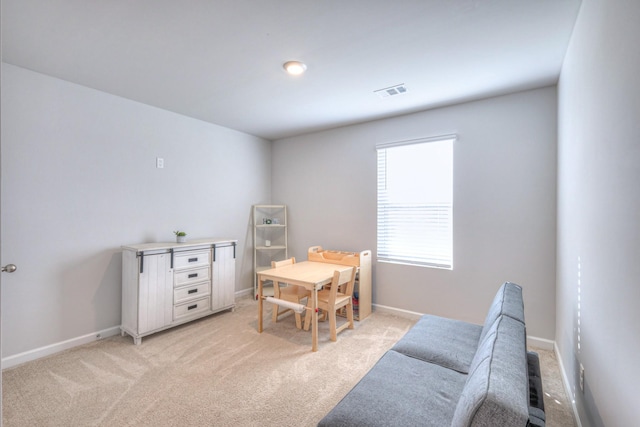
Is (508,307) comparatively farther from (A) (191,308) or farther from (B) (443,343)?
→ (A) (191,308)

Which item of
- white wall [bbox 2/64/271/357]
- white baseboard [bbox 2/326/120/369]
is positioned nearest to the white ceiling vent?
white wall [bbox 2/64/271/357]

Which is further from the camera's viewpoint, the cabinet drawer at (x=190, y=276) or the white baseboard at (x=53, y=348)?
the cabinet drawer at (x=190, y=276)

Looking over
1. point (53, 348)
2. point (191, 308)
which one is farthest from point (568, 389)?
point (53, 348)

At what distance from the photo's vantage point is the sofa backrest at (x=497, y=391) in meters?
0.91

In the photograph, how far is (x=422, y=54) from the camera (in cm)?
237

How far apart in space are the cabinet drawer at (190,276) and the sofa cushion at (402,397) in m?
2.47

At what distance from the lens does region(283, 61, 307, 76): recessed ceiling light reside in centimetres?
251

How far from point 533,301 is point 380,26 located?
9.45 feet

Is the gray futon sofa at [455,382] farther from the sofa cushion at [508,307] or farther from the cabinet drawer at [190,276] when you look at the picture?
the cabinet drawer at [190,276]

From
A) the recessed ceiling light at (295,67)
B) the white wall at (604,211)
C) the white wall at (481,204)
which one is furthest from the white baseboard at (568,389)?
the recessed ceiling light at (295,67)

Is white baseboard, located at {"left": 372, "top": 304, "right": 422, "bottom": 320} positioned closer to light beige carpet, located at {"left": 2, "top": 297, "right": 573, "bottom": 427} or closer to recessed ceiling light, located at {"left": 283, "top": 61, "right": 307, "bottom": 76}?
light beige carpet, located at {"left": 2, "top": 297, "right": 573, "bottom": 427}

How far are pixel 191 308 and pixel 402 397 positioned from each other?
2735 mm

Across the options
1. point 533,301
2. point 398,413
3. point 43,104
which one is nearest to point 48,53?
Result: point 43,104

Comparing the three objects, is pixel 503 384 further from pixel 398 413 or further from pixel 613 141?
pixel 613 141
